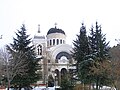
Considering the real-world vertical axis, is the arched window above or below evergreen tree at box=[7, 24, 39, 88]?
above

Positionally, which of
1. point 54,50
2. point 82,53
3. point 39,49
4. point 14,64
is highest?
point 39,49

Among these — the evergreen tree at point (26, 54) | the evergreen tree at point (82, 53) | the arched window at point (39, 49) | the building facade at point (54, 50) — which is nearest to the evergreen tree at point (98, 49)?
the evergreen tree at point (82, 53)

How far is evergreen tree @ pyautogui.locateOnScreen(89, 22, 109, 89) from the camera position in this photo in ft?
110

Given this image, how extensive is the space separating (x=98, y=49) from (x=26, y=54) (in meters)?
8.49

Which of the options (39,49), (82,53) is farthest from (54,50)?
(82,53)

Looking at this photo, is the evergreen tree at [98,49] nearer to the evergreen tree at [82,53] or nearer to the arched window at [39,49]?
the evergreen tree at [82,53]

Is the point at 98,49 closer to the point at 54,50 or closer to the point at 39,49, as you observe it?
the point at 54,50

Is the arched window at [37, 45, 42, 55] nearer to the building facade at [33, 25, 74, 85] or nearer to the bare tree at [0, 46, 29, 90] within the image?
the building facade at [33, 25, 74, 85]

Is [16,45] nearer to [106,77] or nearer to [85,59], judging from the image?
[85,59]

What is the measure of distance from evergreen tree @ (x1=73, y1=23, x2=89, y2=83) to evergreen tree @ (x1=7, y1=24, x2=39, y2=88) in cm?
510

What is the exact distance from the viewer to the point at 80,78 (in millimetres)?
35281

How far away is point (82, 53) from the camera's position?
118 feet

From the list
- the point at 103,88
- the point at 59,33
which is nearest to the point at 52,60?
the point at 59,33

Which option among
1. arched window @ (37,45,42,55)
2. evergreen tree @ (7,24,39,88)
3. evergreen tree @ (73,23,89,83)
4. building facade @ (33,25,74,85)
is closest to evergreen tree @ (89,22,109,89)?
evergreen tree @ (73,23,89,83)
